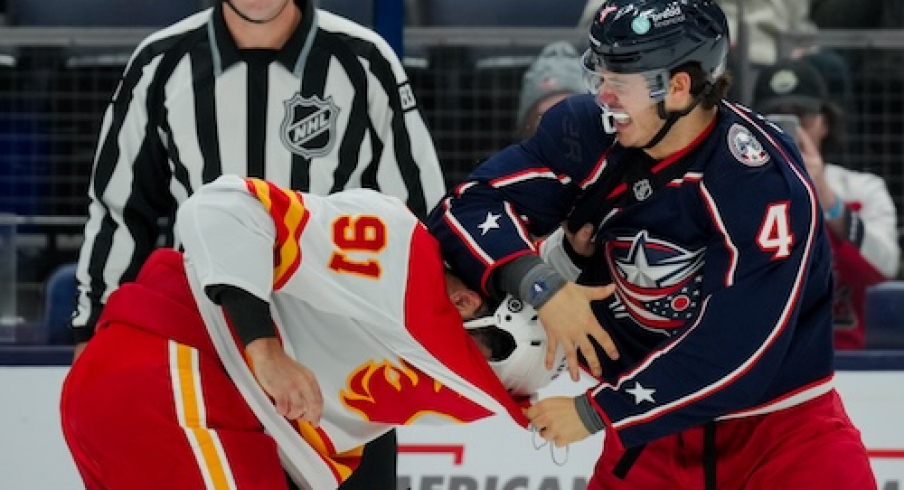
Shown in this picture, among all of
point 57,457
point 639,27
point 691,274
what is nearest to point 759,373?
point 691,274

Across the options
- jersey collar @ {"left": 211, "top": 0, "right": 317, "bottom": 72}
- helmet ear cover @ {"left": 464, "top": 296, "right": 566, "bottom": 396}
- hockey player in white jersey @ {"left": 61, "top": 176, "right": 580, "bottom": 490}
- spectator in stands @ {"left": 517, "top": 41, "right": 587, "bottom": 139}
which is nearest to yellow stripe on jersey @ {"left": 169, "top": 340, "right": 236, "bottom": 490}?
hockey player in white jersey @ {"left": 61, "top": 176, "right": 580, "bottom": 490}

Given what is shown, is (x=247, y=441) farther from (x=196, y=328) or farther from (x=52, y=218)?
(x=52, y=218)

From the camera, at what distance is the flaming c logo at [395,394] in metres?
2.76

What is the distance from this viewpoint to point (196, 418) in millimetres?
2641

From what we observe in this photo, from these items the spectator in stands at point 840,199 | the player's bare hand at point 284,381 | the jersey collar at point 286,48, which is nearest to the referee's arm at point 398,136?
the jersey collar at point 286,48

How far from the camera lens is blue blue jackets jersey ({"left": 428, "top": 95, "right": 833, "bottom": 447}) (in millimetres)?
2678

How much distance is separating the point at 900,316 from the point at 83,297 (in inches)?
73.1

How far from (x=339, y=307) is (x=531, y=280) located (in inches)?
11.4

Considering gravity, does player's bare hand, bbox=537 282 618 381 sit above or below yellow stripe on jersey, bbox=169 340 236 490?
above

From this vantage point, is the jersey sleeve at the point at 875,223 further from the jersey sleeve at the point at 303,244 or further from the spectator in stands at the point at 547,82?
the jersey sleeve at the point at 303,244

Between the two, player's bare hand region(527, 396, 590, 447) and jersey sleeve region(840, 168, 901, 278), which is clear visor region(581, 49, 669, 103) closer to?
player's bare hand region(527, 396, 590, 447)

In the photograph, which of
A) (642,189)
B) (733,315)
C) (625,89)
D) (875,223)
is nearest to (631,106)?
(625,89)

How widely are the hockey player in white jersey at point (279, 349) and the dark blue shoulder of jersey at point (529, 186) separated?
0.07 metres

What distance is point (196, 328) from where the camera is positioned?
106 inches
